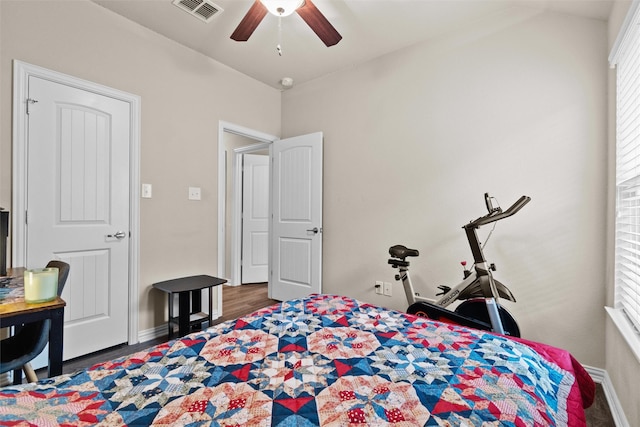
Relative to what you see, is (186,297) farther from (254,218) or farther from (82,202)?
(254,218)

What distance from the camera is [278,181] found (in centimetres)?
390

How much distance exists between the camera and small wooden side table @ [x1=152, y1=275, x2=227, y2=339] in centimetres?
263

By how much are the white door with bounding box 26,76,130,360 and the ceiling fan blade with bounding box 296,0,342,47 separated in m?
1.71

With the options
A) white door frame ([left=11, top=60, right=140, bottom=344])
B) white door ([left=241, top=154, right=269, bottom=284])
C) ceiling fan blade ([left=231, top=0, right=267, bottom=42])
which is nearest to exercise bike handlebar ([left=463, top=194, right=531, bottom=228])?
ceiling fan blade ([left=231, top=0, right=267, bottom=42])

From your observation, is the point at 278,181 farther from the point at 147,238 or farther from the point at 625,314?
the point at 625,314

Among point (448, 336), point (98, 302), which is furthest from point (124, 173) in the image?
point (448, 336)

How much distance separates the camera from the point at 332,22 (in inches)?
102

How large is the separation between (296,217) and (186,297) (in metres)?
1.52

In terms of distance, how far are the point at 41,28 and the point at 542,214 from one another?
382 cm

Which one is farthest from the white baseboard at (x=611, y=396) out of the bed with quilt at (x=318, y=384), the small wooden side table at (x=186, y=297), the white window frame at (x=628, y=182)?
the small wooden side table at (x=186, y=297)

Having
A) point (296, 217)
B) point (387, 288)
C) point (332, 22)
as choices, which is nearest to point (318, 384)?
point (387, 288)

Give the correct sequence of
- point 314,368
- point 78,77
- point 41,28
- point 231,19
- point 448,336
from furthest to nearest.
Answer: point 231,19 < point 78,77 < point 41,28 < point 448,336 < point 314,368

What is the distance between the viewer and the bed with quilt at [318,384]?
0.77 meters

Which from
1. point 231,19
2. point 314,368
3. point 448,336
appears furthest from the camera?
point 231,19
